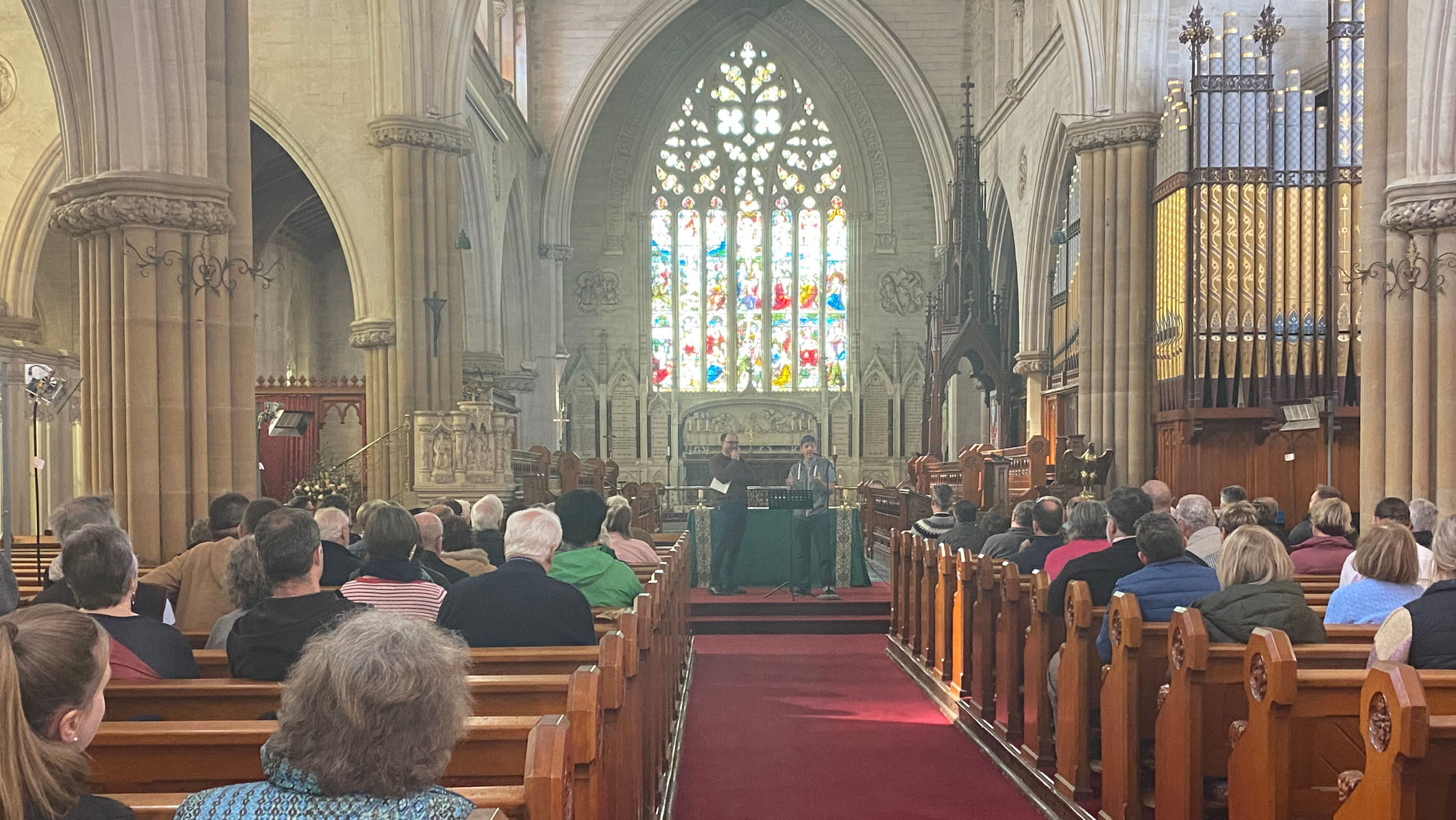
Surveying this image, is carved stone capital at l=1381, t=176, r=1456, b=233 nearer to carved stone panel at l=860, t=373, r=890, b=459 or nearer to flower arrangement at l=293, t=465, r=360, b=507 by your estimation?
flower arrangement at l=293, t=465, r=360, b=507

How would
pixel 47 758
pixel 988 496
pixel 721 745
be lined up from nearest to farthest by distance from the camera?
pixel 47 758
pixel 721 745
pixel 988 496

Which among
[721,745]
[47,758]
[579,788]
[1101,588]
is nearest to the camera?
[47,758]

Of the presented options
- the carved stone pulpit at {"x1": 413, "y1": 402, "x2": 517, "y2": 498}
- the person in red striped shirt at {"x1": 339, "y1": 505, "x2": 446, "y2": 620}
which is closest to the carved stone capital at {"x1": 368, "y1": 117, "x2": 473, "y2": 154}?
the carved stone pulpit at {"x1": 413, "y1": 402, "x2": 517, "y2": 498}

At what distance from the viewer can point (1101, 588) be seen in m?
4.78

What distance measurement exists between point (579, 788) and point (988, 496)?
10043 mm

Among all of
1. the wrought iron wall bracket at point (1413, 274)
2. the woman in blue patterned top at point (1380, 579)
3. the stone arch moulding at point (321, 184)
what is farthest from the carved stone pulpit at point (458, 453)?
the woman in blue patterned top at point (1380, 579)

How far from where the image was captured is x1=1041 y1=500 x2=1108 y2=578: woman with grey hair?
5.52 m

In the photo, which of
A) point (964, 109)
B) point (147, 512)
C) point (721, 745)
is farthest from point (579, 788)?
point (964, 109)

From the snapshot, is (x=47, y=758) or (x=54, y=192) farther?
(x=54, y=192)

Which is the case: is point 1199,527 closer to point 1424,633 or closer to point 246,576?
point 1424,633

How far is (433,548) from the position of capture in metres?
5.72

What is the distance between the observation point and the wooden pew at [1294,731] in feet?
9.82

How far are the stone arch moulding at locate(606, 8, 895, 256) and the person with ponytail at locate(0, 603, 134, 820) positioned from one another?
2305cm

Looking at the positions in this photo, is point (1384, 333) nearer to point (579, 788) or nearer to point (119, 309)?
point (579, 788)
